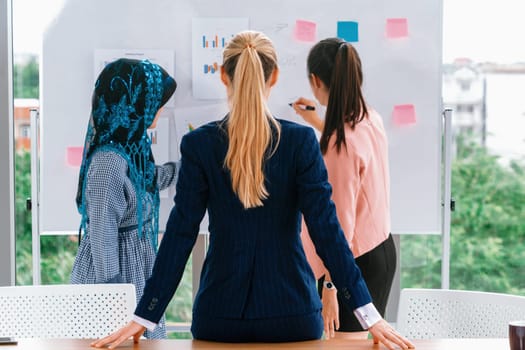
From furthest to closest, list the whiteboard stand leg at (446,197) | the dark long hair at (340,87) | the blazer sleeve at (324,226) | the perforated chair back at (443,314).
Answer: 1. the whiteboard stand leg at (446,197)
2. the dark long hair at (340,87)
3. the perforated chair back at (443,314)
4. the blazer sleeve at (324,226)

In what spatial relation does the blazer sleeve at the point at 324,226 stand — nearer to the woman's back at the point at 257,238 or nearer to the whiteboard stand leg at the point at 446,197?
the woman's back at the point at 257,238

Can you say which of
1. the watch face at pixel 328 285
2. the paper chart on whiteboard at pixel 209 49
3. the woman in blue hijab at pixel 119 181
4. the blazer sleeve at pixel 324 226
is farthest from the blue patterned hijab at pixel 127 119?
the blazer sleeve at pixel 324 226

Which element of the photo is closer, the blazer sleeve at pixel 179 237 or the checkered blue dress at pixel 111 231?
the blazer sleeve at pixel 179 237

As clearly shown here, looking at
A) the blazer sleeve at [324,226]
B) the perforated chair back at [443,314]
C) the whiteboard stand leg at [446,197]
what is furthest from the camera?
the whiteboard stand leg at [446,197]

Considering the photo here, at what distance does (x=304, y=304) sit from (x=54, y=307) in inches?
30.8

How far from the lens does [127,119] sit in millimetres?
2891

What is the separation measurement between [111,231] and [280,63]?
1.09 meters

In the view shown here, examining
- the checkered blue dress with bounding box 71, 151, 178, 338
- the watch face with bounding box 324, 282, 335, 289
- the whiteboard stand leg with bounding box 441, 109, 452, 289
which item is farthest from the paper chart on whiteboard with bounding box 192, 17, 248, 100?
the watch face with bounding box 324, 282, 335, 289

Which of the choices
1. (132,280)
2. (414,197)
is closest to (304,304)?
(132,280)

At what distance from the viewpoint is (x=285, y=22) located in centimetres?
335

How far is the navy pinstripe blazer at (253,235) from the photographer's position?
1.88 metres

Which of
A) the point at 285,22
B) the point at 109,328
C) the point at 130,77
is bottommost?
the point at 109,328

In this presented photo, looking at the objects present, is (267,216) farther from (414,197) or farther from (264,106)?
(414,197)

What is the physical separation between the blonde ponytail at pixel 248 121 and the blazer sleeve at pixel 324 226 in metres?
0.09
